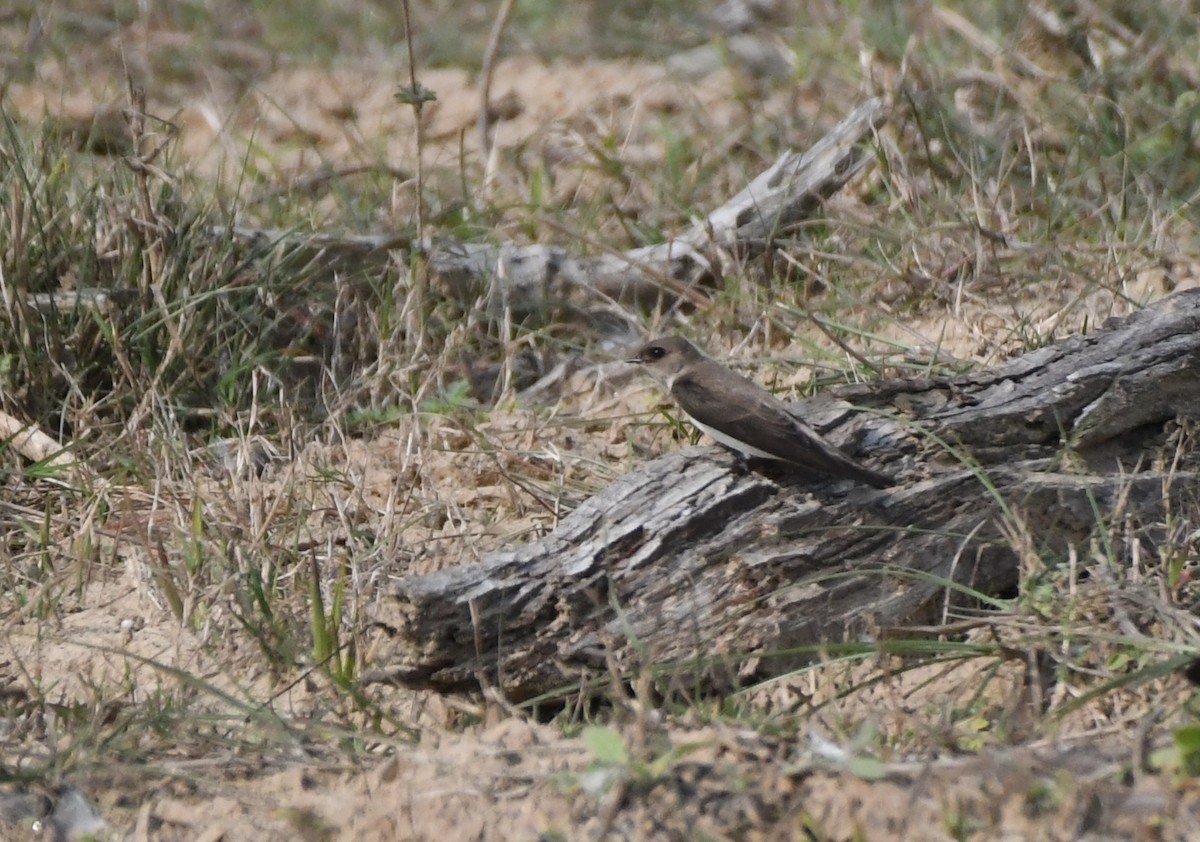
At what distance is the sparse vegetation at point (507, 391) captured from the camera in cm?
288

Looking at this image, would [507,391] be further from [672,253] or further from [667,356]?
[672,253]

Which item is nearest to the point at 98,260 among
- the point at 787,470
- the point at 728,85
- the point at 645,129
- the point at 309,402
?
the point at 309,402

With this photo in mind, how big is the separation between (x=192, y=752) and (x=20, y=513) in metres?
1.38

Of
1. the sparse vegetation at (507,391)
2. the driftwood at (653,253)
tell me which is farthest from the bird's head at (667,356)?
the driftwood at (653,253)

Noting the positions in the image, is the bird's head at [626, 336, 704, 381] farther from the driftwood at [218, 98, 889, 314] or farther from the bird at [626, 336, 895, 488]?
the driftwood at [218, 98, 889, 314]

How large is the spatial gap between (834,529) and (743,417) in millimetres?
373

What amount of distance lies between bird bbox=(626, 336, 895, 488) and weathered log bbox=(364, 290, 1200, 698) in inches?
2.9

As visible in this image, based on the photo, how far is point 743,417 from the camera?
374 cm

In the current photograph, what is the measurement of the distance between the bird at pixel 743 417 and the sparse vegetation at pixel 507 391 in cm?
31

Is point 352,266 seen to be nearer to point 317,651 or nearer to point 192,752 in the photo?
point 317,651

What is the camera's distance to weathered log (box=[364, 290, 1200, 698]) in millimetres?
3453

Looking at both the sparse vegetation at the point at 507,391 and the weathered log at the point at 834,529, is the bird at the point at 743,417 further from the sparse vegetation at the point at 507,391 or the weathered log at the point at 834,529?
the sparse vegetation at the point at 507,391

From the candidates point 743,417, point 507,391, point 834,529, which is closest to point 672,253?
point 507,391

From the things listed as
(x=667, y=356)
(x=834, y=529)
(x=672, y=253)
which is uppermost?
(x=672, y=253)
